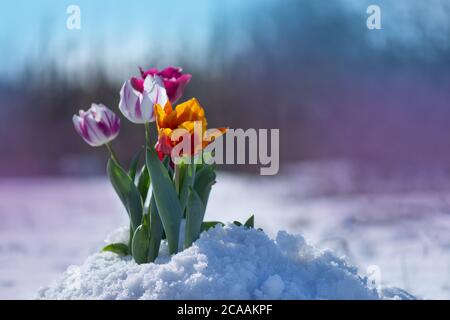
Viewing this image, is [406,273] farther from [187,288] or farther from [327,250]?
[187,288]

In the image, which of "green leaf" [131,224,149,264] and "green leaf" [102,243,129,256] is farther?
"green leaf" [102,243,129,256]

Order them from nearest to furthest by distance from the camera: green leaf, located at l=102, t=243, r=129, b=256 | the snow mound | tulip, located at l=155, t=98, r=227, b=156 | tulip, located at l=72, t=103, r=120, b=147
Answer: the snow mound < tulip, located at l=155, t=98, r=227, b=156 < tulip, located at l=72, t=103, r=120, b=147 < green leaf, located at l=102, t=243, r=129, b=256

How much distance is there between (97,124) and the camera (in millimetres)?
1460

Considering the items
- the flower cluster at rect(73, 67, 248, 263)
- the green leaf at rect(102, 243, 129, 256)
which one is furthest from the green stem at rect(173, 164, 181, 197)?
the green leaf at rect(102, 243, 129, 256)

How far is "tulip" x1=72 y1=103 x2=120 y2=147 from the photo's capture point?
1.46 m

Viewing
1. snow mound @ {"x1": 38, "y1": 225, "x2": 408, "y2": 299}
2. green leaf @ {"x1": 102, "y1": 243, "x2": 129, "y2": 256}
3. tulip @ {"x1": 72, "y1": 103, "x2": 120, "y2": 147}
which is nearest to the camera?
snow mound @ {"x1": 38, "y1": 225, "x2": 408, "y2": 299}

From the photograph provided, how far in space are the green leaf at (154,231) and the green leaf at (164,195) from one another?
0.18 feet

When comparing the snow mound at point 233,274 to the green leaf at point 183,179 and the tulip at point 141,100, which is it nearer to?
the green leaf at point 183,179

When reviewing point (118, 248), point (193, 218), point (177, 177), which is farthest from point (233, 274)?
point (118, 248)

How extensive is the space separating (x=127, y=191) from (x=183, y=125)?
11.1 inches

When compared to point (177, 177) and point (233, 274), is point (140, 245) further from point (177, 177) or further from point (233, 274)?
point (233, 274)

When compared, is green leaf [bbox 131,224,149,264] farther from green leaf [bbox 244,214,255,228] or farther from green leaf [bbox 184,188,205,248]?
green leaf [bbox 244,214,255,228]

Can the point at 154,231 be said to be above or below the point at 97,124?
below
